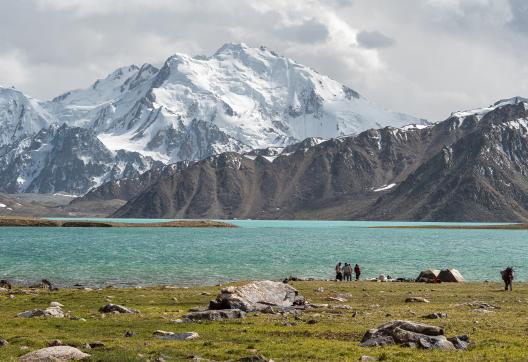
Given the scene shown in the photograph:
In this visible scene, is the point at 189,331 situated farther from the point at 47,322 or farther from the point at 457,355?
the point at 457,355

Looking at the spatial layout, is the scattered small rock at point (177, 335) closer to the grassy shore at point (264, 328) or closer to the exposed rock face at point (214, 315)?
the grassy shore at point (264, 328)

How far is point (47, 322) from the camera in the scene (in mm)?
36094

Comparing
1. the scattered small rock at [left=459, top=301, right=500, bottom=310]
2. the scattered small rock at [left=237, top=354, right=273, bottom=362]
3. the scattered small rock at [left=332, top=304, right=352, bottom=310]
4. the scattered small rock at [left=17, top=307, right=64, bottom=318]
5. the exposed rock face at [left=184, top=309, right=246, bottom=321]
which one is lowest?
the scattered small rock at [left=17, top=307, right=64, bottom=318]

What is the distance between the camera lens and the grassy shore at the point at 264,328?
2636 centimetres

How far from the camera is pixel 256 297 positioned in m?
42.9

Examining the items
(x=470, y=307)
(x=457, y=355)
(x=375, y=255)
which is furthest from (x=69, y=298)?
(x=375, y=255)

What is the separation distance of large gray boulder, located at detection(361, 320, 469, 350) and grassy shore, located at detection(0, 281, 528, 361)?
635mm

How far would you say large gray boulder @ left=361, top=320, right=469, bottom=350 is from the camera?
89.2 feet

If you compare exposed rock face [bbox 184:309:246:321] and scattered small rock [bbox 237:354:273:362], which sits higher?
scattered small rock [bbox 237:354:273:362]

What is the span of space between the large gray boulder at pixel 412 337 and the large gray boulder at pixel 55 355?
11391 millimetres

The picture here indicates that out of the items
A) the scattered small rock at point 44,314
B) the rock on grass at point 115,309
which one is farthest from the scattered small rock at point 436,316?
the scattered small rock at point 44,314

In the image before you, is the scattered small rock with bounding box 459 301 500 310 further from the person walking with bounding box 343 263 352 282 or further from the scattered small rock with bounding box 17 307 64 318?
the person walking with bounding box 343 263 352 282

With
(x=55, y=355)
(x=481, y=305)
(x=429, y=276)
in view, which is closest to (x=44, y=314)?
(x=55, y=355)

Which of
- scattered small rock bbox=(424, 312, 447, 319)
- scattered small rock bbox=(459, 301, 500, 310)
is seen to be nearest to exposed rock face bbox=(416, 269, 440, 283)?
scattered small rock bbox=(459, 301, 500, 310)
